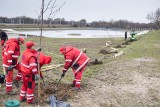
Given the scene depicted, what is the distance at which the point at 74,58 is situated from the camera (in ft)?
→ 33.7

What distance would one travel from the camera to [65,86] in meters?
10.5

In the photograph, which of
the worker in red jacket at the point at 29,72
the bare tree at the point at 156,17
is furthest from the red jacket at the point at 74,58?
the bare tree at the point at 156,17

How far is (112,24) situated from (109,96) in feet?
387

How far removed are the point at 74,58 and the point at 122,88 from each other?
206 centimetres

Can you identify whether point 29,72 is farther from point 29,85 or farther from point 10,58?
point 10,58

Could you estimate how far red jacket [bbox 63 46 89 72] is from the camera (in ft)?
32.7

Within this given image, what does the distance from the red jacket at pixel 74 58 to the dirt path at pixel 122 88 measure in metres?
0.87

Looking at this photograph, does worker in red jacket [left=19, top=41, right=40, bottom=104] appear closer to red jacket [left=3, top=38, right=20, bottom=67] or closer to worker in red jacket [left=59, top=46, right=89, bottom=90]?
red jacket [left=3, top=38, right=20, bottom=67]

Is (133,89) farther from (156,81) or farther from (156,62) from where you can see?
(156,62)

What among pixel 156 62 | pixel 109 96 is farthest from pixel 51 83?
pixel 156 62

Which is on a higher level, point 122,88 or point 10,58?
point 10,58

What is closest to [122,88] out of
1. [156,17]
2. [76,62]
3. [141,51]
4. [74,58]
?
[76,62]

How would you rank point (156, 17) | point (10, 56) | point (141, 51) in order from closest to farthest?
point (10, 56), point (141, 51), point (156, 17)

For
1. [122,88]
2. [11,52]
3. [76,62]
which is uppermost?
[11,52]
